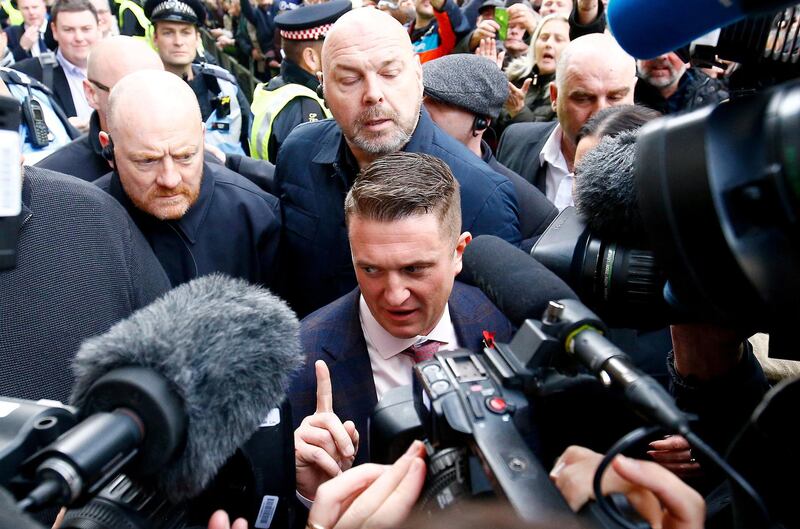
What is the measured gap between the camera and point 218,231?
2453 millimetres

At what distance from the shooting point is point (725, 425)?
1.23 m

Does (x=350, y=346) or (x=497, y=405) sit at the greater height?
(x=497, y=405)

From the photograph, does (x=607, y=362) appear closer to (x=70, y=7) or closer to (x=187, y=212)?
(x=187, y=212)

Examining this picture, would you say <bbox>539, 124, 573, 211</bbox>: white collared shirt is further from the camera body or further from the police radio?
the police radio

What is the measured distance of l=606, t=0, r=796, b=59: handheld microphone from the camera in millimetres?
678

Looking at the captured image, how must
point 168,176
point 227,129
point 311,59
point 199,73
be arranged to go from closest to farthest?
1. point 168,176
2. point 311,59
3. point 227,129
4. point 199,73

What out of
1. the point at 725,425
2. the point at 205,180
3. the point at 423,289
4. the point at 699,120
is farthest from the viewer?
the point at 205,180

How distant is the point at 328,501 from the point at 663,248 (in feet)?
1.98

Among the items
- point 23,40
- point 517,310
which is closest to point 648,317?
point 517,310

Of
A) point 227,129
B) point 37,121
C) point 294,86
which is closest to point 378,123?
point 294,86

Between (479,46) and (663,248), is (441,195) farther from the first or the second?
(479,46)

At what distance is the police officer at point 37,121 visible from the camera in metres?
3.37

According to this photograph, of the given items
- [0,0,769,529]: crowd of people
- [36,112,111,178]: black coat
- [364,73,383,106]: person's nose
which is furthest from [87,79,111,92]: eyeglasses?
[364,73,383,106]: person's nose

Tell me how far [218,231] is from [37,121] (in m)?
1.66
